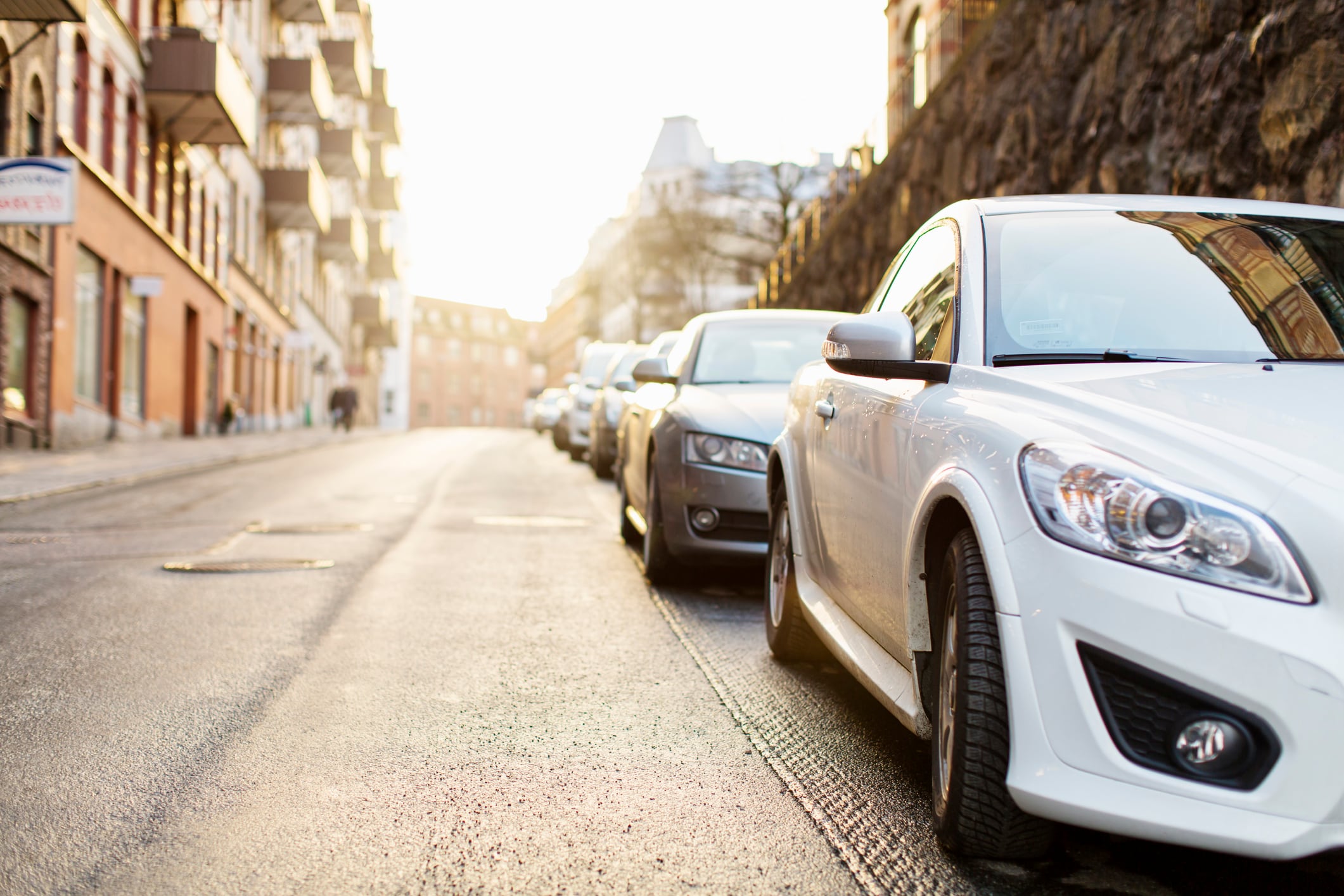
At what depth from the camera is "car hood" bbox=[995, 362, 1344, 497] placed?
2.57 meters

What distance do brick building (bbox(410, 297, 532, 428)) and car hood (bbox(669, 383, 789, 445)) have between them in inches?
4486

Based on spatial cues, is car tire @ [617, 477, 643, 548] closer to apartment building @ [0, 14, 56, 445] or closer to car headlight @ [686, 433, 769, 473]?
car headlight @ [686, 433, 769, 473]

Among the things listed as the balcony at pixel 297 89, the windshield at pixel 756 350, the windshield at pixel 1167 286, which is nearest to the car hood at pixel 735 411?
the windshield at pixel 756 350

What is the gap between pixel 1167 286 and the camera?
3701 mm

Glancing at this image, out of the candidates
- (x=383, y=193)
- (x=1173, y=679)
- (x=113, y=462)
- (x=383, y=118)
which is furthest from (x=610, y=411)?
(x=383, y=193)

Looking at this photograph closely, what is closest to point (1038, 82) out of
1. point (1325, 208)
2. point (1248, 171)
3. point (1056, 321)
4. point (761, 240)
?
point (1248, 171)

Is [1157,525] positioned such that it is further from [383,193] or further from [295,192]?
[383,193]

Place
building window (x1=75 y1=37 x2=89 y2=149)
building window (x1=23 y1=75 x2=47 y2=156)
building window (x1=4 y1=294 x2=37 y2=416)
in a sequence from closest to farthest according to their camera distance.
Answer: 1. building window (x1=4 y1=294 x2=37 y2=416)
2. building window (x1=23 y1=75 x2=47 y2=156)
3. building window (x1=75 y1=37 x2=89 y2=149)

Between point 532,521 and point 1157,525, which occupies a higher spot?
point 1157,525

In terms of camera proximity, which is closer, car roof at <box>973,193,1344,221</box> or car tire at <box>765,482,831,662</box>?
car roof at <box>973,193,1344,221</box>

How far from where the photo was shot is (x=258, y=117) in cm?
4047

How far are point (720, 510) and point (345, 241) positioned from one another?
4745 cm

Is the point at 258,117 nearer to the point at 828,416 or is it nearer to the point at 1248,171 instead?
the point at 1248,171

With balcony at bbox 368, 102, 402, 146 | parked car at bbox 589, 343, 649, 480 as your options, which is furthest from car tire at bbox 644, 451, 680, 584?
balcony at bbox 368, 102, 402, 146
